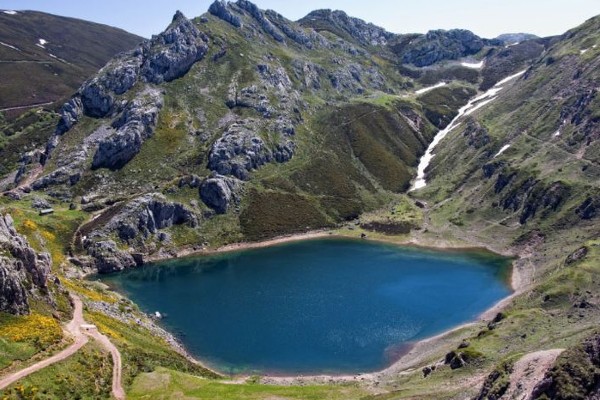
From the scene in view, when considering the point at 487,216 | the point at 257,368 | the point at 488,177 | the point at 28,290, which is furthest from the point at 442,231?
the point at 28,290

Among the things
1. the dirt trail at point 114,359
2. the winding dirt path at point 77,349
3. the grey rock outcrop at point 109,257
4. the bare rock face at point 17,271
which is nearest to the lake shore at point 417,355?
the dirt trail at point 114,359

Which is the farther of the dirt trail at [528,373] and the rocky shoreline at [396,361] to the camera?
the rocky shoreline at [396,361]

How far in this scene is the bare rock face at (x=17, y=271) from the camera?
65812mm

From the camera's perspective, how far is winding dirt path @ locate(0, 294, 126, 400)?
180 feet

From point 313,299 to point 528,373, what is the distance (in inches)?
2942

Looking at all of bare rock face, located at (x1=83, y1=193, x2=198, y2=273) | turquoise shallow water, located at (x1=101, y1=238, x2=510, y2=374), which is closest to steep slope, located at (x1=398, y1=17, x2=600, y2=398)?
turquoise shallow water, located at (x1=101, y1=238, x2=510, y2=374)

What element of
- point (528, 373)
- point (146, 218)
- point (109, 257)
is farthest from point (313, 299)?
point (528, 373)

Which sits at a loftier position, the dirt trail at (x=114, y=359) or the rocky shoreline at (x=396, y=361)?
the dirt trail at (x=114, y=359)

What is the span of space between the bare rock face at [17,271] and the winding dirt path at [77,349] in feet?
22.8

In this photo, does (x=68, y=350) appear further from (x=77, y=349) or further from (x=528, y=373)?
(x=528, y=373)

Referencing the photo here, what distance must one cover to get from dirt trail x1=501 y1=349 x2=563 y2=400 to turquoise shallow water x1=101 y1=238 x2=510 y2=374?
41541 mm

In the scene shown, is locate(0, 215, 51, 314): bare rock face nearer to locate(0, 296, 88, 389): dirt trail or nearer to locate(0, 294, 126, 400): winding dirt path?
locate(0, 296, 88, 389): dirt trail

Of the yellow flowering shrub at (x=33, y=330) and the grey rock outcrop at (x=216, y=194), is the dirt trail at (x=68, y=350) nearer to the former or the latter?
the yellow flowering shrub at (x=33, y=330)

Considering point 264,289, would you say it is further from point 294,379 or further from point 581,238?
point 581,238
